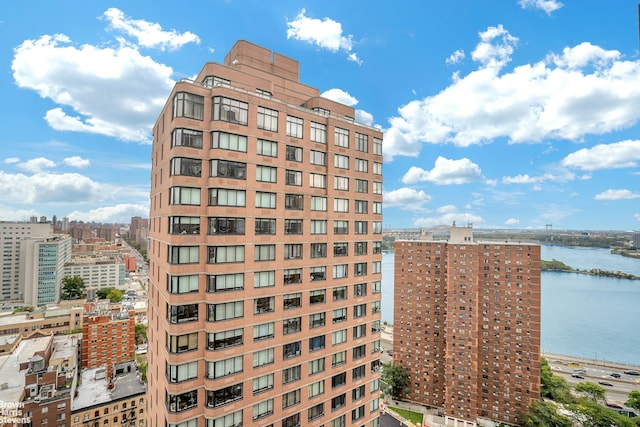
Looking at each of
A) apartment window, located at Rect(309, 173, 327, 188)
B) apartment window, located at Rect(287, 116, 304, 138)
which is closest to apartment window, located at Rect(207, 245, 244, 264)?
apartment window, located at Rect(309, 173, 327, 188)

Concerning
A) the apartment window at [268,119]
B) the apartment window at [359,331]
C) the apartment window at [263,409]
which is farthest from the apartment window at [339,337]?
the apartment window at [268,119]

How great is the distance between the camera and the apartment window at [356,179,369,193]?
88.1 ft

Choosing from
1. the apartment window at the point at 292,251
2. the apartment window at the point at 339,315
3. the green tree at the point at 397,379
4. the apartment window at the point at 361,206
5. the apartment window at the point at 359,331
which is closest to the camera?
the apartment window at the point at 292,251

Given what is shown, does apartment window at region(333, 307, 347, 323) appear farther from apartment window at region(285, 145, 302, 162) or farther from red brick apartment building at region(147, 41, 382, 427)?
apartment window at region(285, 145, 302, 162)

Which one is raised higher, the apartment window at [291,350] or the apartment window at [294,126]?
the apartment window at [294,126]

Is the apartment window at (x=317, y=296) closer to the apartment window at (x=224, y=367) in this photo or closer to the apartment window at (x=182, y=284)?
the apartment window at (x=224, y=367)

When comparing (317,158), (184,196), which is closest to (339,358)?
(317,158)

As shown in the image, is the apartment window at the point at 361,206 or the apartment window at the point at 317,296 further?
the apartment window at the point at 361,206

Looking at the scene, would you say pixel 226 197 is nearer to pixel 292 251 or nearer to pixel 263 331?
pixel 292 251

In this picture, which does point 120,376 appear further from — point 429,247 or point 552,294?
point 552,294

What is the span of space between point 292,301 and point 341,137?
1307cm

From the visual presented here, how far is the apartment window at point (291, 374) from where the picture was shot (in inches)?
869

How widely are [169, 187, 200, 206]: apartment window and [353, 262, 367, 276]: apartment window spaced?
13.5 metres

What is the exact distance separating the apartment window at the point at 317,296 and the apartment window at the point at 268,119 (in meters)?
11.9
